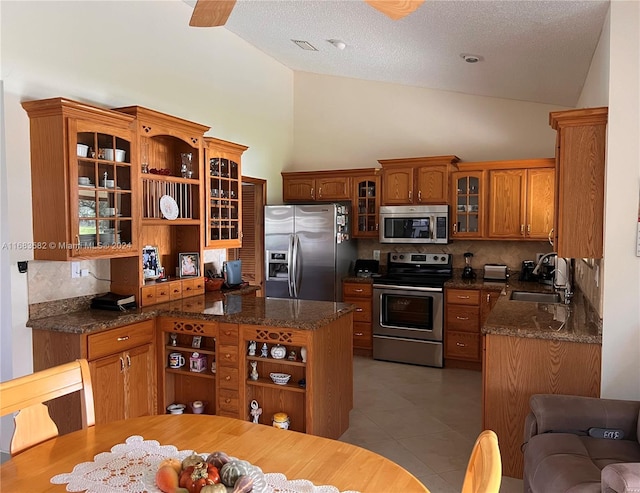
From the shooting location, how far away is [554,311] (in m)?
3.41

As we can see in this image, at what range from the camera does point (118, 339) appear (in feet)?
10.6

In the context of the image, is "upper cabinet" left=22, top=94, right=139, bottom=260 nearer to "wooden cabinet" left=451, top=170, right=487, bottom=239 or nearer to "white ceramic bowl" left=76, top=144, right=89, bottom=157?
"white ceramic bowl" left=76, top=144, right=89, bottom=157

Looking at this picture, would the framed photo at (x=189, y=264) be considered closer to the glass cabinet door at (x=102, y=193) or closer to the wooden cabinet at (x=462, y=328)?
the glass cabinet door at (x=102, y=193)

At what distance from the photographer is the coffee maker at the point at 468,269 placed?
220 inches

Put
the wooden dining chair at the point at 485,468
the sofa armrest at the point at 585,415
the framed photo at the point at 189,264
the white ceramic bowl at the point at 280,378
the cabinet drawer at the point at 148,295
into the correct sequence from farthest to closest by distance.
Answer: the framed photo at the point at 189,264
the cabinet drawer at the point at 148,295
the white ceramic bowl at the point at 280,378
the sofa armrest at the point at 585,415
the wooden dining chair at the point at 485,468

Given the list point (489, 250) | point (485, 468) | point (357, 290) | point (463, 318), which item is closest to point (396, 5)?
point (485, 468)

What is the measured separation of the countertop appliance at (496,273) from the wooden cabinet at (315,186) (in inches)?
72.4

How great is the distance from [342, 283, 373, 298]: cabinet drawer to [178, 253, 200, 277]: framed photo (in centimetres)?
197

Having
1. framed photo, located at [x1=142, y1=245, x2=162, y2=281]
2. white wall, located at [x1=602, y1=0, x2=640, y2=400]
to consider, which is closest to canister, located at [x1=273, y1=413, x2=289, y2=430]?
framed photo, located at [x1=142, y1=245, x2=162, y2=281]

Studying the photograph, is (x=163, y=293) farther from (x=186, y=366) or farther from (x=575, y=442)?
(x=575, y=442)

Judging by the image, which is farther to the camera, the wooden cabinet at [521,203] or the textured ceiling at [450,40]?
the wooden cabinet at [521,203]

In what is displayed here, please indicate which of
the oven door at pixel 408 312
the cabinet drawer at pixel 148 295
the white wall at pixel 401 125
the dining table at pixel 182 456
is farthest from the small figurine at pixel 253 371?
the white wall at pixel 401 125

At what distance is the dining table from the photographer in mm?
1408

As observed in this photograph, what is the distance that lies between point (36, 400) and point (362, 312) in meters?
4.19
